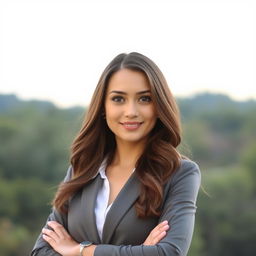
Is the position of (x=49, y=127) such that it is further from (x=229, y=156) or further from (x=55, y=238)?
(x=55, y=238)

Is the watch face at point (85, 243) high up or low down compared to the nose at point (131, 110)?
down

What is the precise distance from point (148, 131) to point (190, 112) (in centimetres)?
7358

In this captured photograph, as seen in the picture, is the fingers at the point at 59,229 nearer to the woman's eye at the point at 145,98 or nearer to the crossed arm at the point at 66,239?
the crossed arm at the point at 66,239

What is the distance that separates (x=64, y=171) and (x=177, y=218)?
4984 centimetres

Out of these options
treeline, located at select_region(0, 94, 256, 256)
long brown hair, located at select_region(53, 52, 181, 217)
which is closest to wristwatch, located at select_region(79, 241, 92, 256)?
long brown hair, located at select_region(53, 52, 181, 217)

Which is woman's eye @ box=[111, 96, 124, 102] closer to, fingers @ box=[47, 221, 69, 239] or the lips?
the lips

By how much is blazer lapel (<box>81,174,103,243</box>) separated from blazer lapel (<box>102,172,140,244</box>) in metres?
0.05

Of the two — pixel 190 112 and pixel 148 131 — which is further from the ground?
pixel 148 131

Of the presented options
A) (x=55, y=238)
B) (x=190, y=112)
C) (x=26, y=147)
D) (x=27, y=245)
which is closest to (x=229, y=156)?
(x=190, y=112)

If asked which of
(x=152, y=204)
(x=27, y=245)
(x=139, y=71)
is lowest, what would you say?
(x=27, y=245)

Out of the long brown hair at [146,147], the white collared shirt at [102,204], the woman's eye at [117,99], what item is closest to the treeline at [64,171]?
the long brown hair at [146,147]

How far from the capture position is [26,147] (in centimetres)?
5475

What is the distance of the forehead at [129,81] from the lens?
3.18 metres

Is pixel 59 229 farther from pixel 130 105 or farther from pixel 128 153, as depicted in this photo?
pixel 130 105
